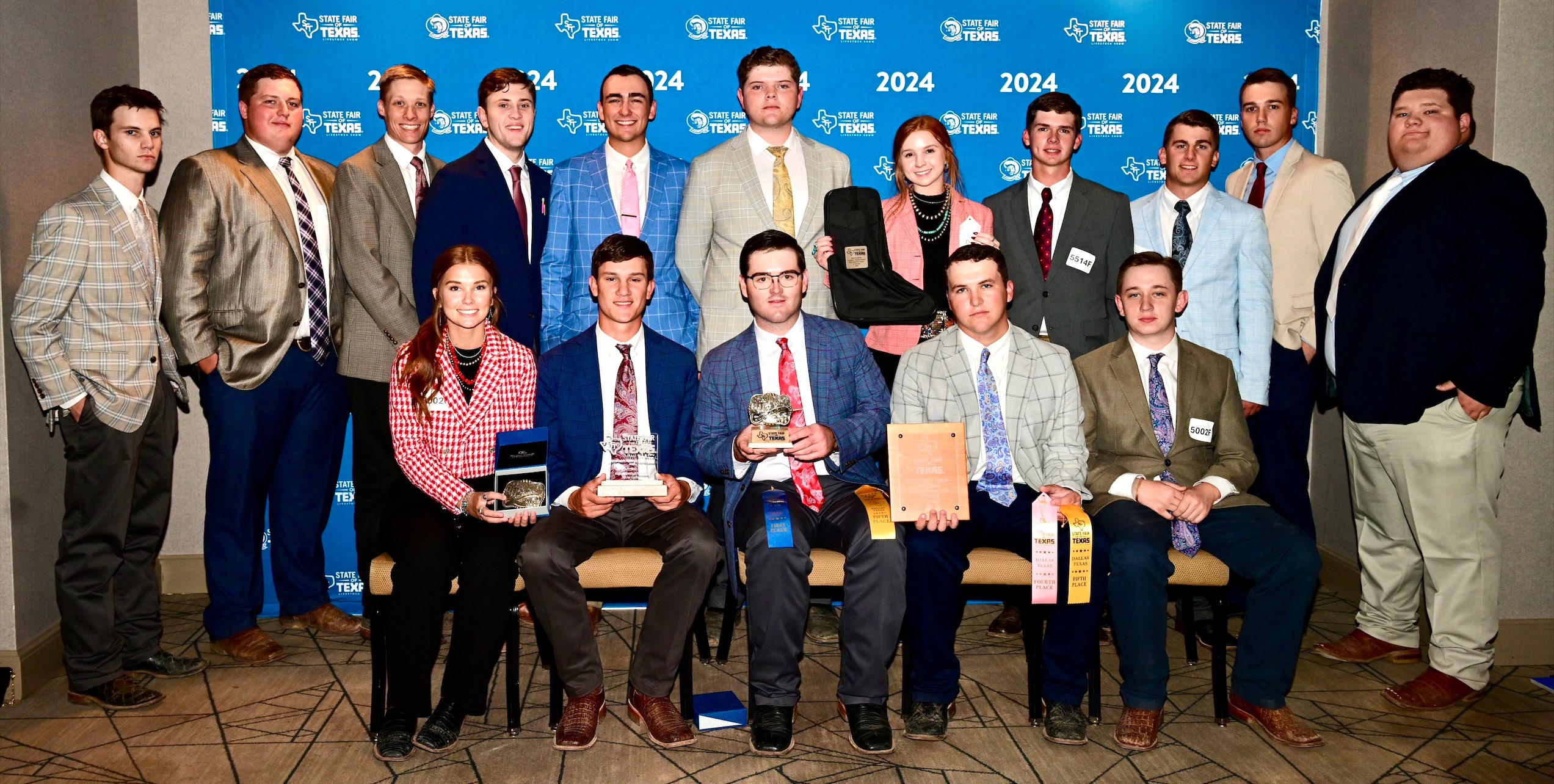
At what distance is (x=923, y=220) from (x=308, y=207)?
108 inches

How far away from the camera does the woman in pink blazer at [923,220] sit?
4246 mm

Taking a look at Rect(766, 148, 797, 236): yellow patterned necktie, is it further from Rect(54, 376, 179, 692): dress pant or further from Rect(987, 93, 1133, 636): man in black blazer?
Rect(54, 376, 179, 692): dress pant

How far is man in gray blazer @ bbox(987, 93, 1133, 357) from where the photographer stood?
4383mm

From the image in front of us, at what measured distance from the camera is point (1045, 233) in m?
4.45

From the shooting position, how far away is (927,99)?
17.2 ft

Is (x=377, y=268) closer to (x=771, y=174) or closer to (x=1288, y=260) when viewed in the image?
(x=771, y=174)

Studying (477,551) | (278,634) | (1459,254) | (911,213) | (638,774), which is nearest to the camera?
(638,774)

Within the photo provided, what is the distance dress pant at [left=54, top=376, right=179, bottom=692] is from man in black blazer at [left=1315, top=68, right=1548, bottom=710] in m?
4.85

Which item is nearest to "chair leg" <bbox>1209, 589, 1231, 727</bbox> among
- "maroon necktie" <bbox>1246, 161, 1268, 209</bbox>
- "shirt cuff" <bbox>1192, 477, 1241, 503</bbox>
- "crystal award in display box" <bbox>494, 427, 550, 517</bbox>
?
"shirt cuff" <bbox>1192, 477, 1241, 503</bbox>

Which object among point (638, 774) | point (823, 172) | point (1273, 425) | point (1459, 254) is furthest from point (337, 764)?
point (1459, 254)

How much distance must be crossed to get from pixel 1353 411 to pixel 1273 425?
47 cm

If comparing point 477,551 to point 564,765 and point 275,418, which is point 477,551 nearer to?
point 564,765

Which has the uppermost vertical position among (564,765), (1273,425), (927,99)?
(927,99)

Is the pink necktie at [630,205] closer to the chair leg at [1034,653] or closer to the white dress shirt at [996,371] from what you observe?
the white dress shirt at [996,371]
